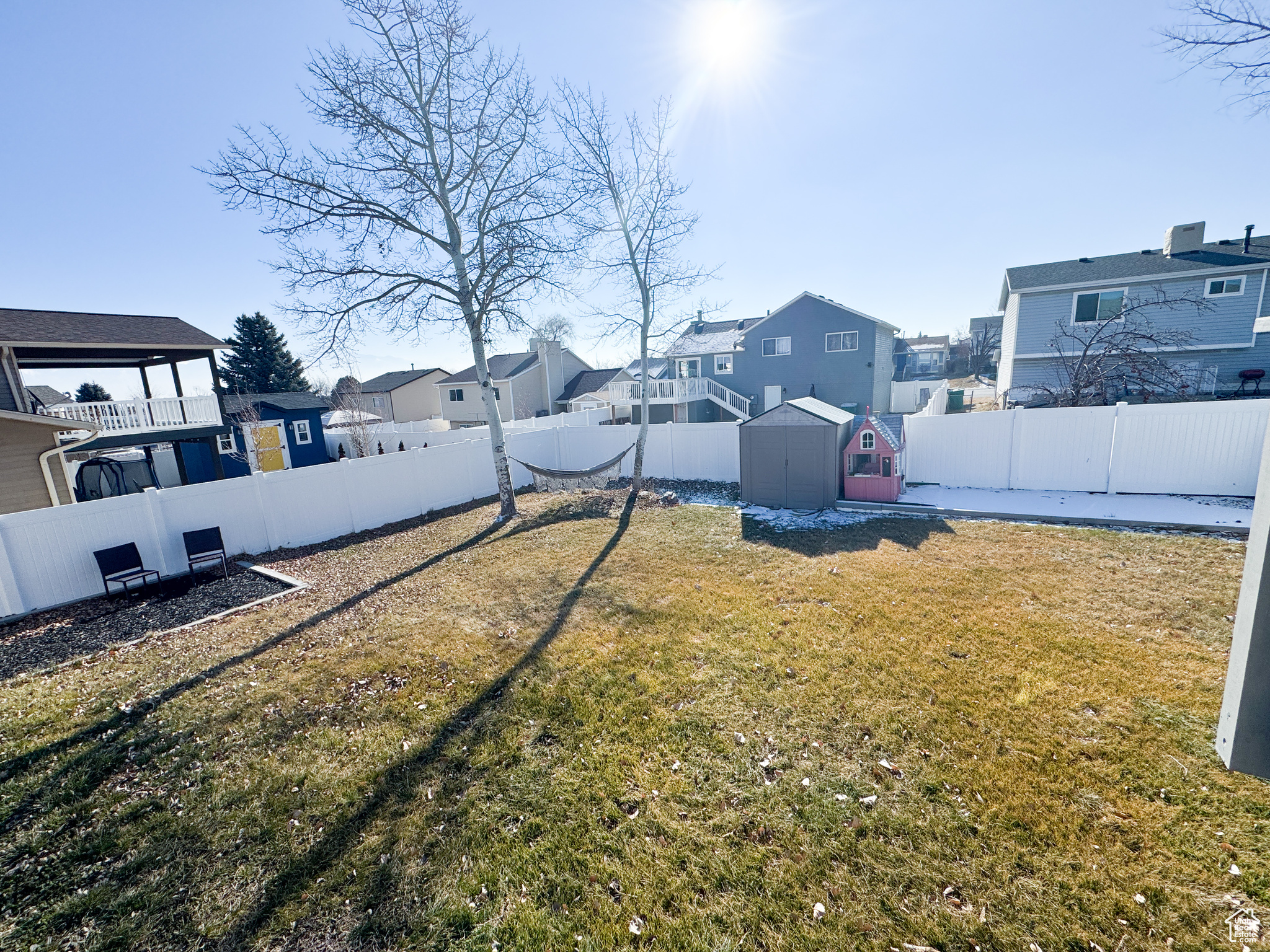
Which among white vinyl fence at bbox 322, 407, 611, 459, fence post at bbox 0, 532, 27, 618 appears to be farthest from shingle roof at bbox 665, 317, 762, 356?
fence post at bbox 0, 532, 27, 618

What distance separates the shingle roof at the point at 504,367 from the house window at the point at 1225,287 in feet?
98.7

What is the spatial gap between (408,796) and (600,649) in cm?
212

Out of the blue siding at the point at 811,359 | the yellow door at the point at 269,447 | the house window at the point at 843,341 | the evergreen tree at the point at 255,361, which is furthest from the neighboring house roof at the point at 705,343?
the evergreen tree at the point at 255,361

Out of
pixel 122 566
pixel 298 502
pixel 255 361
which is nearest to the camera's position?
pixel 122 566

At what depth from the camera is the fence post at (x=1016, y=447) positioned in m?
9.88

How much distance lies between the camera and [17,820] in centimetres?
312

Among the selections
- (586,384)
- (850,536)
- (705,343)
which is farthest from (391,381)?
(850,536)

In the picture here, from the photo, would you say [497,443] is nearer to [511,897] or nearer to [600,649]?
Result: [600,649]

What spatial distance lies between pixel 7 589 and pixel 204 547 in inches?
73.1

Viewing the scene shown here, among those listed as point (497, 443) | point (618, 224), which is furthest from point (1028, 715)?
point (618, 224)

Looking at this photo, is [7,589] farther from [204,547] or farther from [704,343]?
[704,343]

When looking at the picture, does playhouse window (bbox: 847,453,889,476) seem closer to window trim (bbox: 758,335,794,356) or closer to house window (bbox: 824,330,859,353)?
house window (bbox: 824,330,859,353)

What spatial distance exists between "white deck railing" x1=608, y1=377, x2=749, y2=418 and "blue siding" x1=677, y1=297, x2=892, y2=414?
1243 mm

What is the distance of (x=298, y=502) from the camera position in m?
8.95
